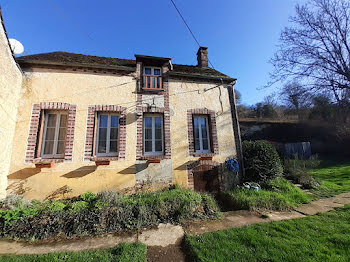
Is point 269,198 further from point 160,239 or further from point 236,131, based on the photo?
point 160,239

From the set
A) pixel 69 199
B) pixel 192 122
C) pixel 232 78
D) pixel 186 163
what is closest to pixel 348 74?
pixel 232 78

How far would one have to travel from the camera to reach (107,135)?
535 cm

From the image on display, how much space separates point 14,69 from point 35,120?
1764 mm

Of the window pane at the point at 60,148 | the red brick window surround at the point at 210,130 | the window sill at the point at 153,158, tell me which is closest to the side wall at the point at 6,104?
the window pane at the point at 60,148

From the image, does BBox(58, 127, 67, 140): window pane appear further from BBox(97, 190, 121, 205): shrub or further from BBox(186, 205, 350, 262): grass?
BBox(186, 205, 350, 262): grass

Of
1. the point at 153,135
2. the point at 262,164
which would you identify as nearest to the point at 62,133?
the point at 153,135

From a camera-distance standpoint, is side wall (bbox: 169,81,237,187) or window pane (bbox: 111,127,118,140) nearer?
window pane (bbox: 111,127,118,140)

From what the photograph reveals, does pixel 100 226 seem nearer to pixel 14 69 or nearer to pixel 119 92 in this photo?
pixel 119 92

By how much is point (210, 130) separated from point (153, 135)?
2.53 meters

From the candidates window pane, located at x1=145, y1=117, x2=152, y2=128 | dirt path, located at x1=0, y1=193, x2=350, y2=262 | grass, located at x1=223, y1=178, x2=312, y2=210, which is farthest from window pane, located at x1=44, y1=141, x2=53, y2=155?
grass, located at x1=223, y1=178, x2=312, y2=210

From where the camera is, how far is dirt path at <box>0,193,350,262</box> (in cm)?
273

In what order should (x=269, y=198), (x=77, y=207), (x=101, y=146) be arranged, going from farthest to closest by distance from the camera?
1. (x=101, y=146)
2. (x=269, y=198)
3. (x=77, y=207)

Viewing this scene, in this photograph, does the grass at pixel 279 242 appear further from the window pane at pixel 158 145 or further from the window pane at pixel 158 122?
the window pane at pixel 158 122

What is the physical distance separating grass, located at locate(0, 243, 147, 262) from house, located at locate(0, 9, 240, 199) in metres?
2.34
